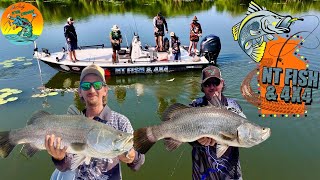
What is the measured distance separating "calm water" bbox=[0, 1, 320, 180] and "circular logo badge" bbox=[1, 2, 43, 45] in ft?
7.62

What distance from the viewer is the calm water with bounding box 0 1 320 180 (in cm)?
852

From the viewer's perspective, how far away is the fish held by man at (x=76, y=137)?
3.38 meters

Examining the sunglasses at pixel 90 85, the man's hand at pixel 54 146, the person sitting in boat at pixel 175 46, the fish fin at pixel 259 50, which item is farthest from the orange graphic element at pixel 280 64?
the man's hand at pixel 54 146

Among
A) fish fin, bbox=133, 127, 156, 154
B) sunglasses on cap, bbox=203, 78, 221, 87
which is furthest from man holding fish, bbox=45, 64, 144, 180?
sunglasses on cap, bbox=203, 78, 221, 87

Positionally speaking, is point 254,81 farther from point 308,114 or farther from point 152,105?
point 152,105

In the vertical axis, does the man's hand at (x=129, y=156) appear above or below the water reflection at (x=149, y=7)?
below

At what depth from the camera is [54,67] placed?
50.8ft

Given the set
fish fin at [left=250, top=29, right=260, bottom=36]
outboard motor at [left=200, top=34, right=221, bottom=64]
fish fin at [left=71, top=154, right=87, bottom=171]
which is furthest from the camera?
outboard motor at [left=200, top=34, right=221, bottom=64]

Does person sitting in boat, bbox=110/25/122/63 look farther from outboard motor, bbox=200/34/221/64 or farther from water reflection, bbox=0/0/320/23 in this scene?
water reflection, bbox=0/0/320/23

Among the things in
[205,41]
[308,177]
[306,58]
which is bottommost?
[308,177]

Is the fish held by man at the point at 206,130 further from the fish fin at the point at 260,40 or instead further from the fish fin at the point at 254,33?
the fish fin at the point at 260,40

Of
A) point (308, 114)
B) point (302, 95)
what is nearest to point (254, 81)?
point (302, 95)

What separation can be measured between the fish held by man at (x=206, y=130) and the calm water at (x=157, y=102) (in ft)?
14.9

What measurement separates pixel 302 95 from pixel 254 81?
223 cm
